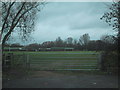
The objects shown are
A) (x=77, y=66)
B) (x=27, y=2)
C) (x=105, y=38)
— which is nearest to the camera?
(x=105, y=38)

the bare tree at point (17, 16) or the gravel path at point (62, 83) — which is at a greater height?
the bare tree at point (17, 16)

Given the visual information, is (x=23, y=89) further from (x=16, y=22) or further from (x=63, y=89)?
(x=16, y=22)

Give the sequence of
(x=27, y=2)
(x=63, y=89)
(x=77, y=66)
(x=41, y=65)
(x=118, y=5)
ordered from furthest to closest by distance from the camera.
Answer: (x=41, y=65) → (x=77, y=66) → (x=27, y=2) → (x=118, y=5) → (x=63, y=89)

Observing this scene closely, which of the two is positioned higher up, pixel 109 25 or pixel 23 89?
pixel 109 25

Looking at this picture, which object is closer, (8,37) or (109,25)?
(109,25)

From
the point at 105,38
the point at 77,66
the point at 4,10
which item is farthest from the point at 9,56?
the point at 105,38

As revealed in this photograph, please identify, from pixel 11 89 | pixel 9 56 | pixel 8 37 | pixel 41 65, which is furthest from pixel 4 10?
pixel 11 89

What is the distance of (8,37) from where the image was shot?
1209 centimetres

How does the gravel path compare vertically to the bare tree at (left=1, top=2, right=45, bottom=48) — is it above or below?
below

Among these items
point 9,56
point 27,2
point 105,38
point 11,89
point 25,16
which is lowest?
point 11,89

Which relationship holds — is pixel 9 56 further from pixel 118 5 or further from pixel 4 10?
pixel 118 5

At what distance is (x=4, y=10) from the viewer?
11266mm

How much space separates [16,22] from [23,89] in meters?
6.27

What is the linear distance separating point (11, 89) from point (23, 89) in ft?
1.56
